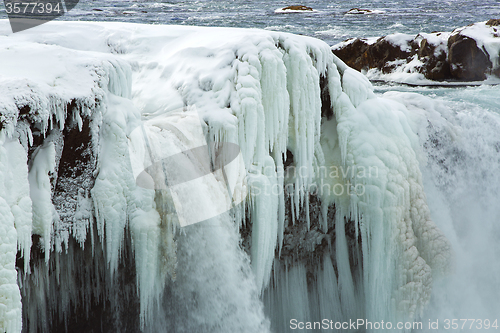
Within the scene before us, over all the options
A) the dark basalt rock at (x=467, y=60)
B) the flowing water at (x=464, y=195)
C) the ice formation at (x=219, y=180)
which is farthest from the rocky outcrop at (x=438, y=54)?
the ice formation at (x=219, y=180)

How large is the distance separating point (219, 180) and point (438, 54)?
9.74 meters

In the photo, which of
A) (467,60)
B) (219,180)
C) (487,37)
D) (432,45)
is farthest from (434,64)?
(219,180)

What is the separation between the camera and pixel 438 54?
1073cm

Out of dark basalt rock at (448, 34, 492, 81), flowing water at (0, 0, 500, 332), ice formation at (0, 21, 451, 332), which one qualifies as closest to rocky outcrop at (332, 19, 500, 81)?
dark basalt rock at (448, 34, 492, 81)

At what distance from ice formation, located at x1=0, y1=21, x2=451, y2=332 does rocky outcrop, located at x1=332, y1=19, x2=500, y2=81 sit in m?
7.17

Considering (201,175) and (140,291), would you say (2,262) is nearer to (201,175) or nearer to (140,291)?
(140,291)

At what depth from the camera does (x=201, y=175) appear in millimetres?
3164

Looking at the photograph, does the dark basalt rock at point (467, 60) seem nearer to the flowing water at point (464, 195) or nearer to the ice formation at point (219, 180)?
the flowing water at point (464, 195)

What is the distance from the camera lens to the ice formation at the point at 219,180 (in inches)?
100

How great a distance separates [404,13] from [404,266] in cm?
2193

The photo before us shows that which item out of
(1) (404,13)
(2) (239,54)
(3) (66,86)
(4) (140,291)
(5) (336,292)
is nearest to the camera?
(3) (66,86)

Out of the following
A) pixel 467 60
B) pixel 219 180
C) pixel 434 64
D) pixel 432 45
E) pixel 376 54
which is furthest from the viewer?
pixel 376 54

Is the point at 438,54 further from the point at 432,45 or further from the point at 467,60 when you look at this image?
the point at 467,60

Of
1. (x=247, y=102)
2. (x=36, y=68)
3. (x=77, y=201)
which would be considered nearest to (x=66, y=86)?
(x=36, y=68)
